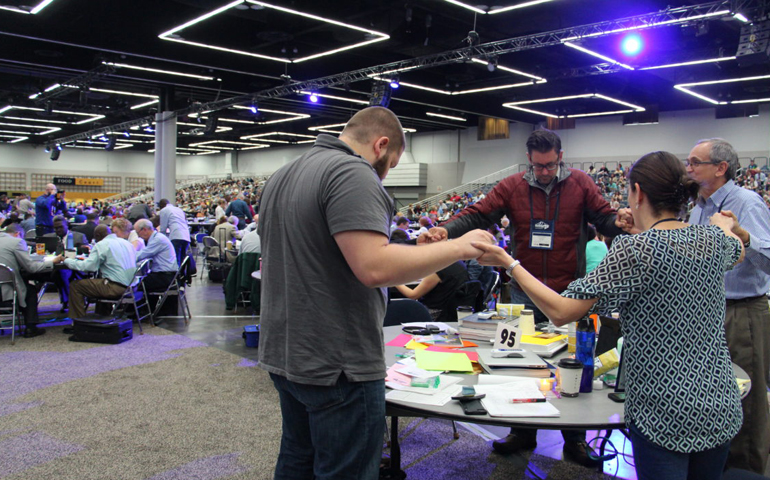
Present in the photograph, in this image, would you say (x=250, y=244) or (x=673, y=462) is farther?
(x=250, y=244)

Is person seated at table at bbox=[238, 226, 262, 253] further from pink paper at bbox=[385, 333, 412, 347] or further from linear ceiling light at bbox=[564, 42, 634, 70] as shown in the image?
linear ceiling light at bbox=[564, 42, 634, 70]

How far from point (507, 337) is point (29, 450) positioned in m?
2.95

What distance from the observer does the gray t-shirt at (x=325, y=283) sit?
1.32 meters

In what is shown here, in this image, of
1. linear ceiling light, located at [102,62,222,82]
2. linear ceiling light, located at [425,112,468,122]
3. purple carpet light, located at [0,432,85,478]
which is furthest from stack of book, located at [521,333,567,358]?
linear ceiling light, located at [425,112,468,122]

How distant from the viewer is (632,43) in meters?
10.6


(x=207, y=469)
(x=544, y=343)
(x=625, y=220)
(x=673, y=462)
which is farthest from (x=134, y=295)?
(x=673, y=462)

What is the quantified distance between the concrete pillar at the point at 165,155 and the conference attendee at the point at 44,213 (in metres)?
3.50

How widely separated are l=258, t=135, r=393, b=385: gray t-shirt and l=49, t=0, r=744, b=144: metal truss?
8.42 m

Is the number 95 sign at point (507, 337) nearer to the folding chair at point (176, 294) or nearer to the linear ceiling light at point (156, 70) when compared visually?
the folding chair at point (176, 294)

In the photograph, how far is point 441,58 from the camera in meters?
11.7

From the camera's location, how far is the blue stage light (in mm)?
10523

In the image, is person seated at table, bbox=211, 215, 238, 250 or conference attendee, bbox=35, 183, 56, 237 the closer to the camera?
person seated at table, bbox=211, 215, 238, 250

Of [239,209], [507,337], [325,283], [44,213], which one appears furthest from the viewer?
[239,209]

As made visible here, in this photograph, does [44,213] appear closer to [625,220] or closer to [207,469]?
[207,469]
